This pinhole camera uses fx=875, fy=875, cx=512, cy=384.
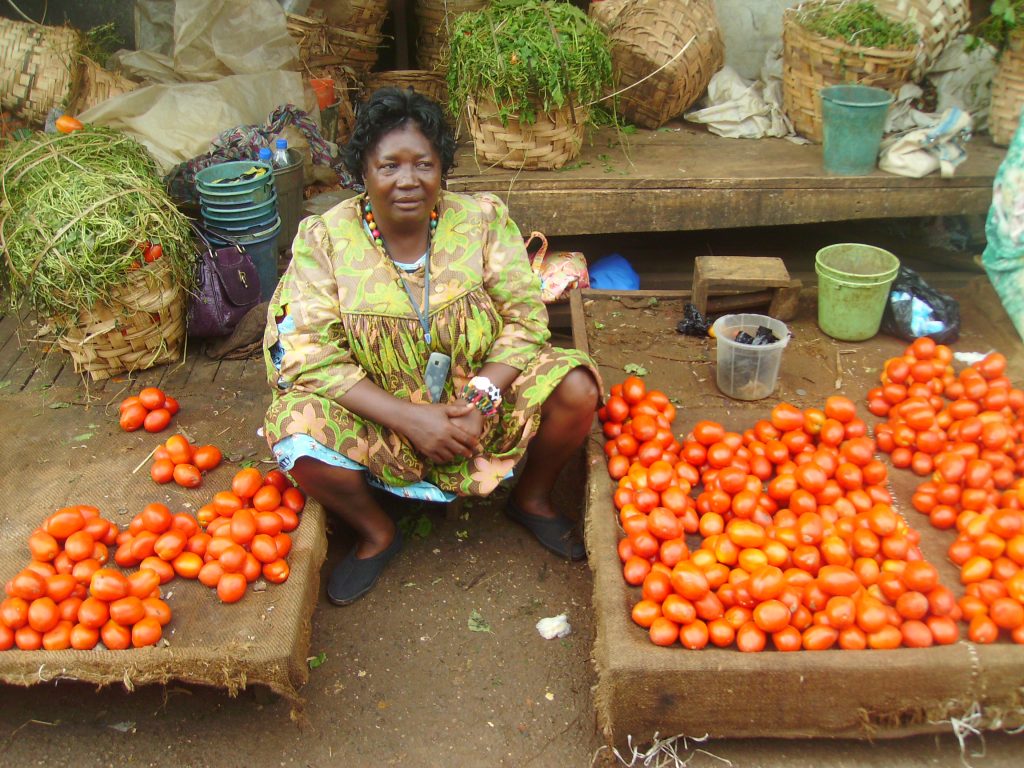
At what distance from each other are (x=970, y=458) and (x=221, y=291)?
3.04 meters

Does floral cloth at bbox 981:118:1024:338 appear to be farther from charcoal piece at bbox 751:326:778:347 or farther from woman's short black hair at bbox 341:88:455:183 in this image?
woman's short black hair at bbox 341:88:455:183

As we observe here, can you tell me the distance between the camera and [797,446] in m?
2.93

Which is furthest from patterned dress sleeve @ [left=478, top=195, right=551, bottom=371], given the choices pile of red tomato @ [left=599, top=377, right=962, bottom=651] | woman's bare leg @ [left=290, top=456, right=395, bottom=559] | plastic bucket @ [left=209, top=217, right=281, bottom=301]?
plastic bucket @ [left=209, top=217, right=281, bottom=301]

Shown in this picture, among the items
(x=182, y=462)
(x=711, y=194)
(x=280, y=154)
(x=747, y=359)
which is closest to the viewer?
(x=182, y=462)

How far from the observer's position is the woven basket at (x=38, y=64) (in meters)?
4.88

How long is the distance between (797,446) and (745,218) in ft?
4.98

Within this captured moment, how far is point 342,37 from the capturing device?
5496 millimetres


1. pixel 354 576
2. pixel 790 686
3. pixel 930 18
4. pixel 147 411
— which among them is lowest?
pixel 354 576

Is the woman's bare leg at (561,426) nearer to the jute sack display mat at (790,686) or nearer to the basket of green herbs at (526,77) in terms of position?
the jute sack display mat at (790,686)

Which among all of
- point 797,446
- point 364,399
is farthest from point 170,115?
point 797,446

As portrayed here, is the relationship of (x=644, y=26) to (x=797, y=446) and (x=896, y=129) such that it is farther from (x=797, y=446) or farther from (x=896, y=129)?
(x=797, y=446)

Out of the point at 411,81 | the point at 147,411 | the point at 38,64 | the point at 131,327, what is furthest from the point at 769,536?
the point at 38,64

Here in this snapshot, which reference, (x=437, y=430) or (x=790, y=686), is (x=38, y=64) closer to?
(x=437, y=430)

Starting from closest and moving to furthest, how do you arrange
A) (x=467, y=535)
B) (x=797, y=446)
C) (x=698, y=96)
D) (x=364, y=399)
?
(x=364, y=399) → (x=797, y=446) → (x=467, y=535) → (x=698, y=96)
